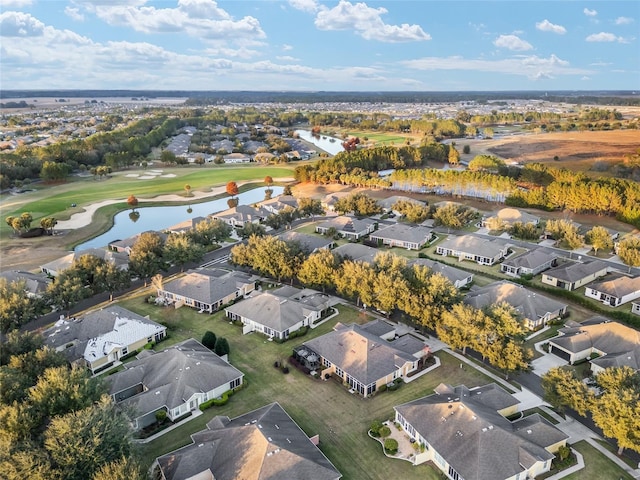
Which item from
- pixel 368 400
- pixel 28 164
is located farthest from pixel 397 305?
pixel 28 164

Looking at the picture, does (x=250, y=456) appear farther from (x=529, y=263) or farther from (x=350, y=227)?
(x=350, y=227)

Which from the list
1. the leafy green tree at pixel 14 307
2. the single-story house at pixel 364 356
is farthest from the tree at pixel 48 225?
the single-story house at pixel 364 356

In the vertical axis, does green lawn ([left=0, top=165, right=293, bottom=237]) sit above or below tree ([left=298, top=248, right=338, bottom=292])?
below

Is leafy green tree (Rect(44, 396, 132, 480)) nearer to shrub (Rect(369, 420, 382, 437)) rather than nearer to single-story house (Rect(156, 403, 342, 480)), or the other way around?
single-story house (Rect(156, 403, 342, 480))

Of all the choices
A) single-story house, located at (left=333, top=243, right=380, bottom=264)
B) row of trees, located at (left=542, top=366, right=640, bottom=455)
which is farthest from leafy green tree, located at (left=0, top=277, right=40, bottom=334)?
row of trees, located at (left=542, top=366, right=640, bottom=455)

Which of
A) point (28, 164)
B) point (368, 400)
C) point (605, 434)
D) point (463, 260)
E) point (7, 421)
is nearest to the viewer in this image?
point (7, 421)

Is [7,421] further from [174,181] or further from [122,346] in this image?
[174,181]

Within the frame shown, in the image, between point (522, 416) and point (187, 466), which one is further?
point (522, 416)

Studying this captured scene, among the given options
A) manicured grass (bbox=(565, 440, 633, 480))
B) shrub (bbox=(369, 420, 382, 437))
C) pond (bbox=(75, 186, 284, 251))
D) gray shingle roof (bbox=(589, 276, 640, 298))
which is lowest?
pond (bbox=(75, 186, 284, 251))
